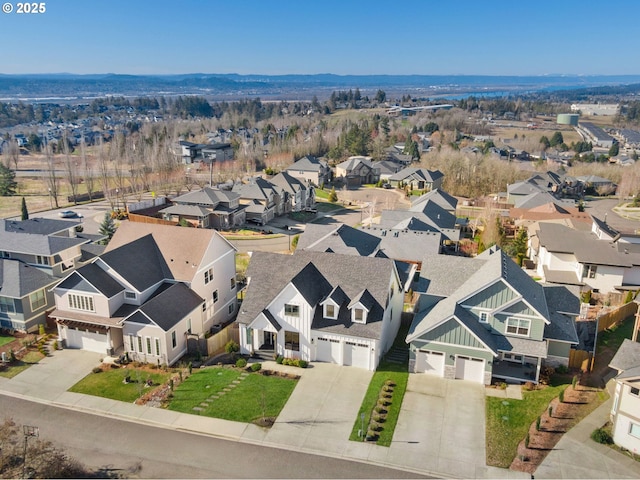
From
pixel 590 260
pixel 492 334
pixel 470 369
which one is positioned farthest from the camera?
pixel 590 260

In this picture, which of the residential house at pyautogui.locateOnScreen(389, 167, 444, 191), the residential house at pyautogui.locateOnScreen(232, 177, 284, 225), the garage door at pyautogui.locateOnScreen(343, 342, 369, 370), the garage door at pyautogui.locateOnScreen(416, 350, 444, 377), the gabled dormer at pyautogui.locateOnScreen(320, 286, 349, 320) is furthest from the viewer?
the residential house at pyautogui.locateOnScreen(389, 167, 444, 191)

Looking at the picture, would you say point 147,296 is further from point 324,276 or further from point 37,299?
point 324,276

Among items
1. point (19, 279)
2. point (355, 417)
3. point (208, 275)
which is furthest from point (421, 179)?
point (355, 417)

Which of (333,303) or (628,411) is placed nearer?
(628,411)

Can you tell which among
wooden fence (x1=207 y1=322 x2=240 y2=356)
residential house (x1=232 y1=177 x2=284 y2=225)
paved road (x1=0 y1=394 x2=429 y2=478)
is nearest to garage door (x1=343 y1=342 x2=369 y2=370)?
wooden fence (x1=207 y1=322 x2=240 y2=356)

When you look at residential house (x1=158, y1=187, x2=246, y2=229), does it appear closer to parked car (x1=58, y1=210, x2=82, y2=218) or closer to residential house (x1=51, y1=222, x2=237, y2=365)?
parked car (x1=58, y1=210, x2=82, y2=218)

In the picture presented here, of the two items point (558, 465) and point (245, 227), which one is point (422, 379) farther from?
point (245, 227)
